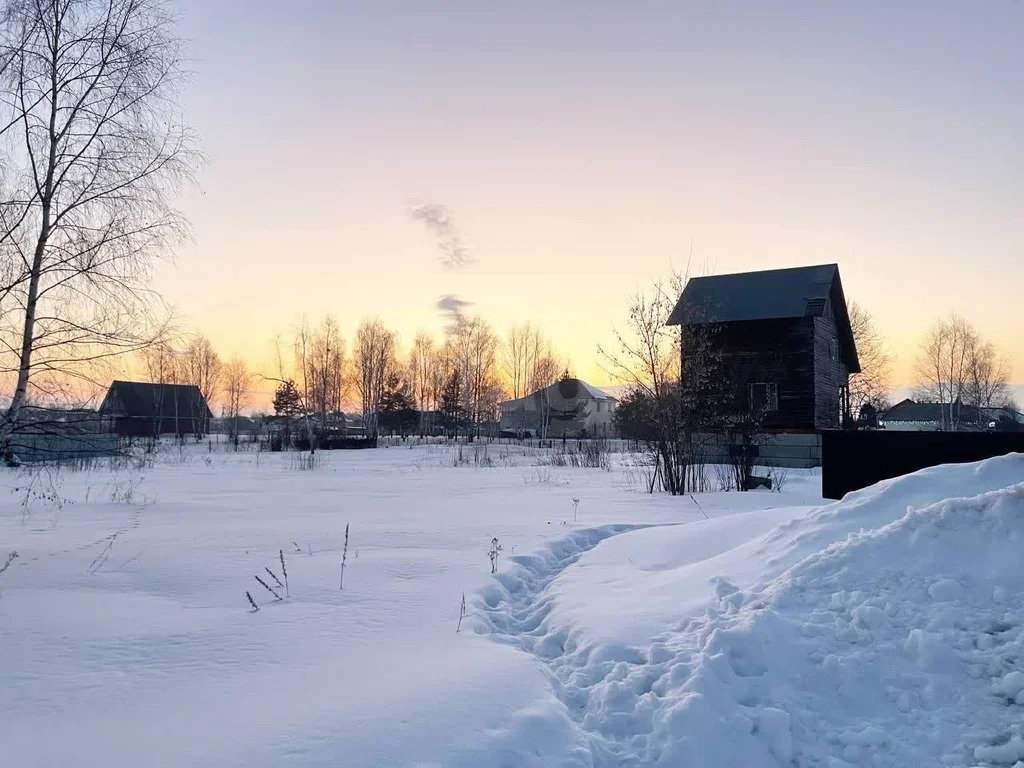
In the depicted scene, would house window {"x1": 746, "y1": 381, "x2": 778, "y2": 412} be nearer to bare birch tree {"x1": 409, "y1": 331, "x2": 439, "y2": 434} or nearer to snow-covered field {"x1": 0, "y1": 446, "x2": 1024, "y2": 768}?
snow-covered field {"x1": 0, "y1": 446, "x2": 1024, "y2": 768}

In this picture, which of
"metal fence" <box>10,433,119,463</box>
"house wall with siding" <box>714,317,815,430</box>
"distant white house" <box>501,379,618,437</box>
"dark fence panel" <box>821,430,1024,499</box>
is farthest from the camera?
"distant white house" <box>501,379,618,437</box>

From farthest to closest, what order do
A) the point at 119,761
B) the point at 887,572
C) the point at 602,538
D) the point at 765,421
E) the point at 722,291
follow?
the point at 722,291 < the point at 765,421 < the point at 602,538 < the point at 887,572 < the point at 119,761

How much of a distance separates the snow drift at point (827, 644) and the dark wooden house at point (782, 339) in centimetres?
1747

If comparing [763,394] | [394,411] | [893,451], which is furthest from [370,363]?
[893,451]

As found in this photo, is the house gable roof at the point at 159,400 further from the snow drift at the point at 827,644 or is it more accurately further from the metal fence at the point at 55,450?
the snow drift at the point at 827,644

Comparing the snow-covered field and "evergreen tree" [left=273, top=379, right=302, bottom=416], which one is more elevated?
"evergreen tree" [left=273, top=379, right=302, bottom=416]

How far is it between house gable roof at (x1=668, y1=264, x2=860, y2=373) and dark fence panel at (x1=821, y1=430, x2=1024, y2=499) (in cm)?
1378

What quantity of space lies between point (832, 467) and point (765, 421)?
607 inches

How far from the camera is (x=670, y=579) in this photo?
17.1 ft

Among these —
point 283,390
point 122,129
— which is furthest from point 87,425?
point 283,390

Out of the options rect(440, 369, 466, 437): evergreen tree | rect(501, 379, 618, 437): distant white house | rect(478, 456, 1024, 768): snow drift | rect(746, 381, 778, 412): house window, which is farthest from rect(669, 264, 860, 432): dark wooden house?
rect(501, 379, 618, 437): distant white house

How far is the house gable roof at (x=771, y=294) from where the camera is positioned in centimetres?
2216

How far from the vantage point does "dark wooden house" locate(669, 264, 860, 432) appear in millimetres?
22031

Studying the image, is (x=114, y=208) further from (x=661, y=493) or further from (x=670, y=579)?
(x=661, y=493)
